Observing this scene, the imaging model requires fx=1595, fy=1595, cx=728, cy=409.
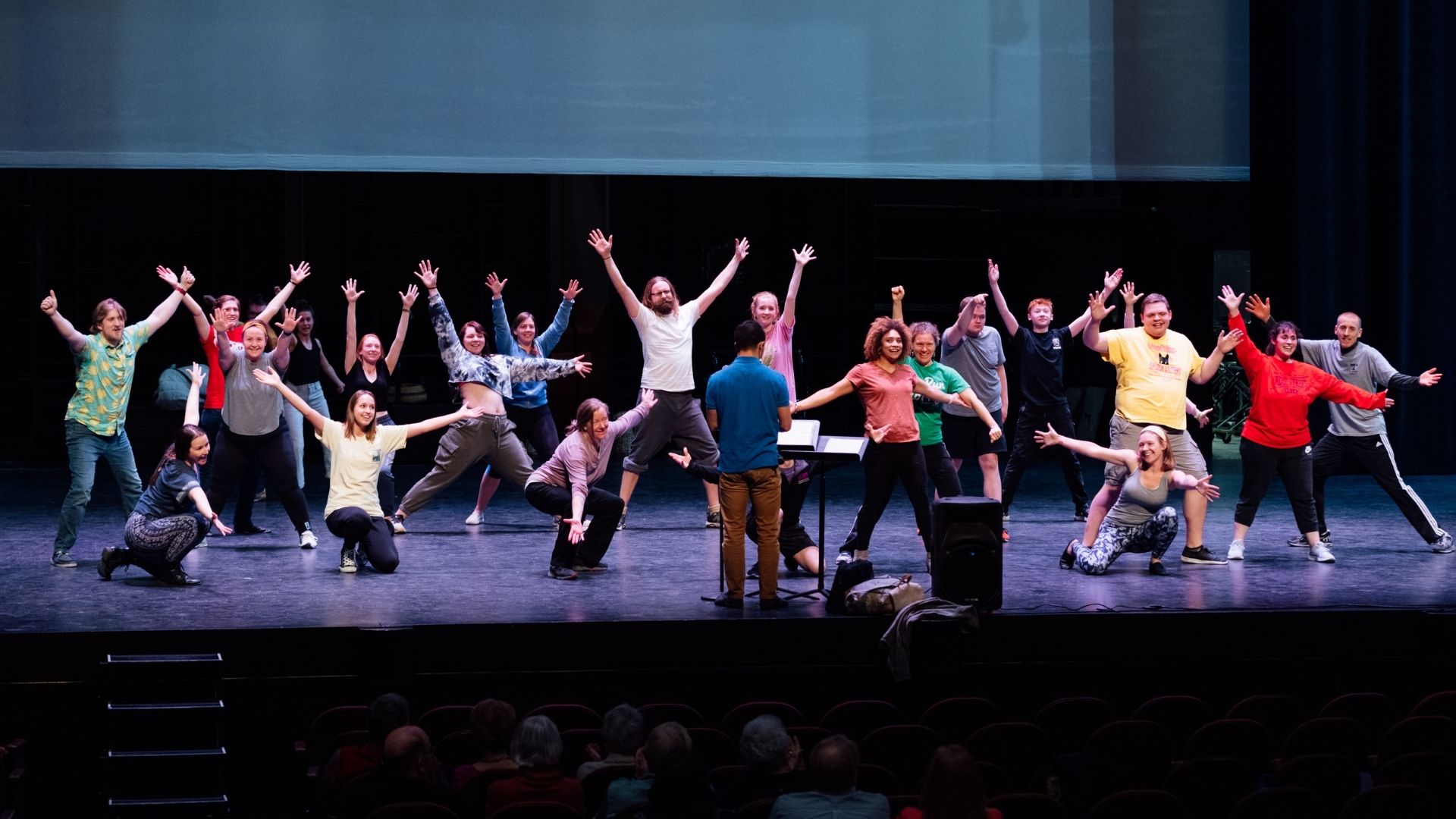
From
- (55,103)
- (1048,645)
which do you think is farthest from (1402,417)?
(55,103)

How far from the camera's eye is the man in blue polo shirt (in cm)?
690

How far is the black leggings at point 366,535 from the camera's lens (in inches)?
304

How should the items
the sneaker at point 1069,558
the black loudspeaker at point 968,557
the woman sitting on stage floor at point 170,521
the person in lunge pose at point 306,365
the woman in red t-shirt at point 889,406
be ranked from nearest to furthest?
the black loudspeaker at point 968,557
the woman sitting on stage floor at point 170,521
the woman in red t-shirt at point 889,406
the sneaker at point 1069,558
the person in lunge pose at point 306,365

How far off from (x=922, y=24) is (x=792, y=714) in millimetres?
6215

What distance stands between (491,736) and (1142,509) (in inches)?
156

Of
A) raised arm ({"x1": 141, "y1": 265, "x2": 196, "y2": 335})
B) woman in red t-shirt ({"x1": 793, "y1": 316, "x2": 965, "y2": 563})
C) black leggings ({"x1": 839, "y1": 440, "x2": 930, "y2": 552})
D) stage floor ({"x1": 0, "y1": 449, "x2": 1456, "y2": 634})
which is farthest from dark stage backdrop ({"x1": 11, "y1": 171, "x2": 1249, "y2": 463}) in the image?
woman in red t-shirt ({"x1": 793, "y1": 316, "x2": 965, "y2": 563})

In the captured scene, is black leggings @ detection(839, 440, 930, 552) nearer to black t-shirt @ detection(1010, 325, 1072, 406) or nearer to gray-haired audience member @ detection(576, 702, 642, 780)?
black t-shirt @ detection(1010, 325, 1072, 406)

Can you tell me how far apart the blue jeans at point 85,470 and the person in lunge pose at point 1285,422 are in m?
5.64

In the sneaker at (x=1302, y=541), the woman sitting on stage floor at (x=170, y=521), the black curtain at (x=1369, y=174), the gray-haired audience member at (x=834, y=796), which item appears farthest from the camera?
the black curtain at (x=1369, y=174)

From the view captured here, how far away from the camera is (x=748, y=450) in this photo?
22.6ft

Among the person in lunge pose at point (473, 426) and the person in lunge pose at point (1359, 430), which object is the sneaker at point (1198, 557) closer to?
the person in lunge pose at point (1359, 430)

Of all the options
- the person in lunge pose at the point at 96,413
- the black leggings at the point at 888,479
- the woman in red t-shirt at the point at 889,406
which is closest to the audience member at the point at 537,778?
the woman in red t-shirt at the point at 889,406

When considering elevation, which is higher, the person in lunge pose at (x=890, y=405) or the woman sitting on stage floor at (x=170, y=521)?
the person in lunge pose at (x=890, y=405)

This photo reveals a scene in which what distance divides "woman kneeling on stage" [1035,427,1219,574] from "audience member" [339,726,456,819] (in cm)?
414
